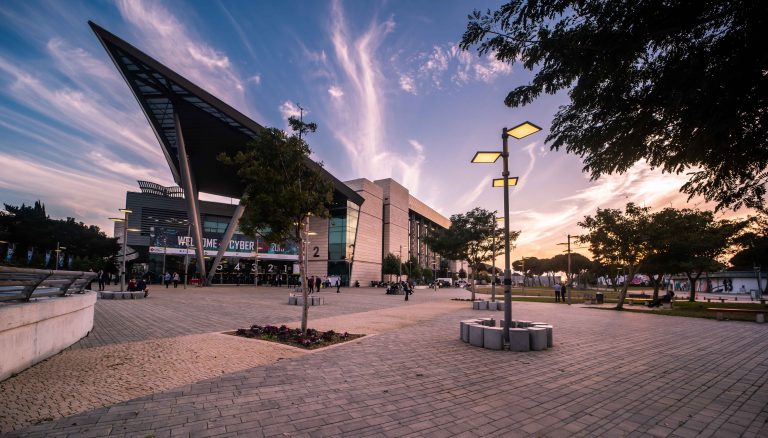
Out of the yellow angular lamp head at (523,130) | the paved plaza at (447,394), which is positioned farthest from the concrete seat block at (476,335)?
the yellow angular lamp head at (523,130)

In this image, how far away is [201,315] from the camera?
14273mm

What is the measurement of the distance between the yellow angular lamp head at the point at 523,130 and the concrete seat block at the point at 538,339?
4.89 metres

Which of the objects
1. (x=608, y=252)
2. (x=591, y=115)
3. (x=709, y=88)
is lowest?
(x=608, y=252)

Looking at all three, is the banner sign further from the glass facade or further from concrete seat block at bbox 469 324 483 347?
concrete seat block at bbox 469 324 483 347

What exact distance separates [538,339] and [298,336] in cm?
614

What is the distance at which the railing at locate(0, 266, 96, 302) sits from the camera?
5.24 metres

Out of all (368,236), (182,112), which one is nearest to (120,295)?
(182,112)

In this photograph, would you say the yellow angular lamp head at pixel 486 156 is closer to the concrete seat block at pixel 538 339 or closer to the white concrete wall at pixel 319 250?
the concrete seat block at pixel 538 339

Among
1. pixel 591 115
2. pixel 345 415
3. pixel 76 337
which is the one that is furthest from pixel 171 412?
pixel 591 115

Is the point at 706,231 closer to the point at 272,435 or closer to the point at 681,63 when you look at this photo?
the point at 681,63

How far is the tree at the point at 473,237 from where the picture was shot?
27.2 metres

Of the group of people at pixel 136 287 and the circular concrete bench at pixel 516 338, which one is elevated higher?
the circular concrete bench at pixel 516 338

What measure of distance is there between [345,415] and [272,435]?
3.04 feet

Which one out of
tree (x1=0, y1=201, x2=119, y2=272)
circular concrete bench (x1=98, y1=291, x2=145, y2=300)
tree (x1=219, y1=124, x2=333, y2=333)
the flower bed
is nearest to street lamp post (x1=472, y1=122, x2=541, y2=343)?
the flower bed
